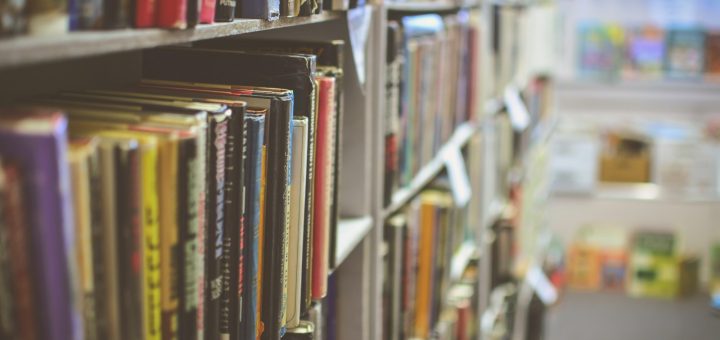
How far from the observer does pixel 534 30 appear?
12.8ft

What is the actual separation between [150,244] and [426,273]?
1.35m

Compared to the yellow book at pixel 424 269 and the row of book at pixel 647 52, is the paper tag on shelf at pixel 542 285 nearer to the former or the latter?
the row of book at pixel 647 52

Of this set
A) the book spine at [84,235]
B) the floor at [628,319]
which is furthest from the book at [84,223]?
the floor at [628,319]

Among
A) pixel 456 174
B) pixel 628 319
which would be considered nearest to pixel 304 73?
pixel 456 174

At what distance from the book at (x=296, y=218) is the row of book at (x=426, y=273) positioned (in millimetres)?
621

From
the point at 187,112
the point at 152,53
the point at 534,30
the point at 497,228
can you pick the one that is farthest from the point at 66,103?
the point at 534,30

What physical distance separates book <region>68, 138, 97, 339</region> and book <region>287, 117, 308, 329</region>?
1.23ft

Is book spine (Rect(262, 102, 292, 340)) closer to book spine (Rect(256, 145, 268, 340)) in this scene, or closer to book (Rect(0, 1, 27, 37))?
book spine (Rect(256, 145, 268, 340))

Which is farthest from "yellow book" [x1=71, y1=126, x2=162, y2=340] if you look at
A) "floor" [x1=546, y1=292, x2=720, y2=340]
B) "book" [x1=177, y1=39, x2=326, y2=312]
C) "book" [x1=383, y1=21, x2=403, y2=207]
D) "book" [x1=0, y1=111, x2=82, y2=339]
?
"floor" [x1=546, y1=292, x2=720, y2=340]

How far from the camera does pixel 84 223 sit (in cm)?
60

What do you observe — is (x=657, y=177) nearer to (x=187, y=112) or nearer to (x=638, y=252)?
(x=638, y=252)

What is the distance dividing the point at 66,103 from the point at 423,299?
4.24 ft

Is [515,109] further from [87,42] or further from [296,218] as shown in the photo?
[87,42]

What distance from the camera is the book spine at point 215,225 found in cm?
76
